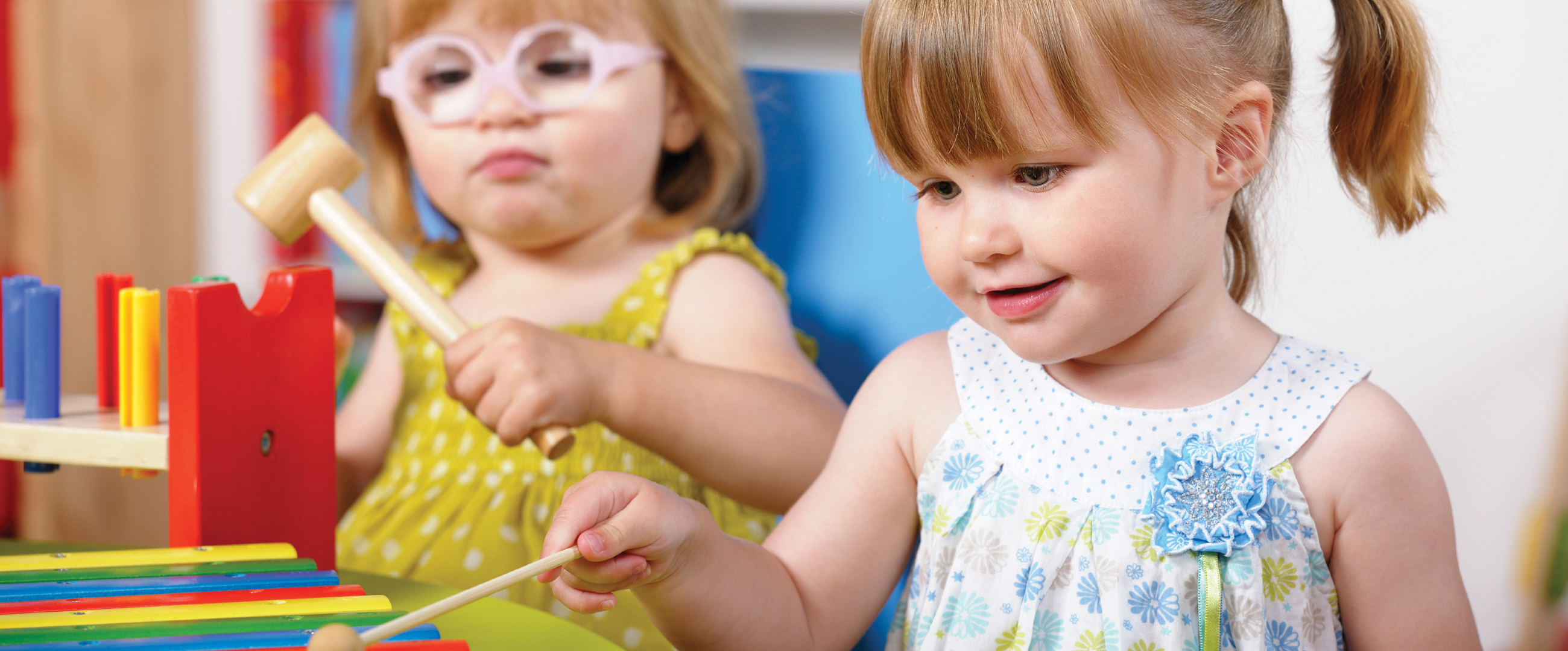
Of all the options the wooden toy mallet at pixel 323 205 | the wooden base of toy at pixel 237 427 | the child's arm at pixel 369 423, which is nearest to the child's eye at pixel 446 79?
the wooden toy mallet at pixel 323 205

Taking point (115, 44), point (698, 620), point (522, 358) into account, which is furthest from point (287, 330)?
point (115, 44)

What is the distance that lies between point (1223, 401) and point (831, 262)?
1.69 ft

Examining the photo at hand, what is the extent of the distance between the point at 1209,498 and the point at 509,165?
618mm

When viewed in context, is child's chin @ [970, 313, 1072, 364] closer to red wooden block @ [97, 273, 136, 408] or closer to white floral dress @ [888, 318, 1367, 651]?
white floral dress @ [888, 318, 1367, 651]

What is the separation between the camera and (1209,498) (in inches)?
23.7

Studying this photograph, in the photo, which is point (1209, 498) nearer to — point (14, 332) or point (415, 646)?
point (415, 646)

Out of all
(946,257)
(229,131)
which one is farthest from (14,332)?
(229,131)

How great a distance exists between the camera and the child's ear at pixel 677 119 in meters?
1.11

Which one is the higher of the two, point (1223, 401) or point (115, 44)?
point (115, 44)

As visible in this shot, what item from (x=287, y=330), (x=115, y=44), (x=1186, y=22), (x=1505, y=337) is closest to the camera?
(x=1186, y=22)

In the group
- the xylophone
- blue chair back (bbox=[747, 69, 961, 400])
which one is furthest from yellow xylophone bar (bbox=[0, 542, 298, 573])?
blue chair back (bbox=[747, 69, 961, 400])

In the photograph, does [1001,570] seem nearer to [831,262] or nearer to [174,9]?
[831,262]

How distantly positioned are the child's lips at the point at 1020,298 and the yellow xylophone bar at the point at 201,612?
0.32 m

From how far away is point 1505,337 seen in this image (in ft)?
3.16
